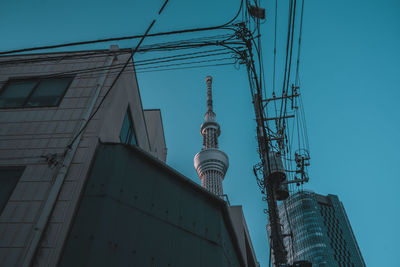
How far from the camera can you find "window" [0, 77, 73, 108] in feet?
27.2

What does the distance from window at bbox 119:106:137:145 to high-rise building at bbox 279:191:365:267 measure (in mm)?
105482

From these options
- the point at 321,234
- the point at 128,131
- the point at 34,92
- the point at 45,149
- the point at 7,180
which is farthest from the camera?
the point at 321,234

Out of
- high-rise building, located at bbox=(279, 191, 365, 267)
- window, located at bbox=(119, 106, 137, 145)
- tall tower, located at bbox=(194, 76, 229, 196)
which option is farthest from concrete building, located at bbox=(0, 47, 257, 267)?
high-rise building, located at bbox=(279, 191, 365, 267)

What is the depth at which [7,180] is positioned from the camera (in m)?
6.47

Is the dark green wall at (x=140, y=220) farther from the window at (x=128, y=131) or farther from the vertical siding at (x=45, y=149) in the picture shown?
the window at (x=128, y=131)

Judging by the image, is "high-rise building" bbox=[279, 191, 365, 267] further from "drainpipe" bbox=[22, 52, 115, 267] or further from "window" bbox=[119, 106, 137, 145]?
"drainpipe" bbox=[22, 52, 115, 267]

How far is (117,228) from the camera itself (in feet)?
18.6

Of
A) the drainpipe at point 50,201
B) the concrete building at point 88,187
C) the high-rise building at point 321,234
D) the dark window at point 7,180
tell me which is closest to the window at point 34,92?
the concrete building at point 88,187

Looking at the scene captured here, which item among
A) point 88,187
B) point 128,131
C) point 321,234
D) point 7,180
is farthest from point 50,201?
point 321,234

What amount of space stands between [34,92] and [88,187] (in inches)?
171

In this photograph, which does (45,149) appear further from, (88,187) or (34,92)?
(34,92)

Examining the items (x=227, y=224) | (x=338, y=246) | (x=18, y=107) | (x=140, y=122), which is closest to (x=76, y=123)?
(x=18, y=107)

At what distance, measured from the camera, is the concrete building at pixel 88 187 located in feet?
17.6

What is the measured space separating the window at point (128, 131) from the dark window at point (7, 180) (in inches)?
114
